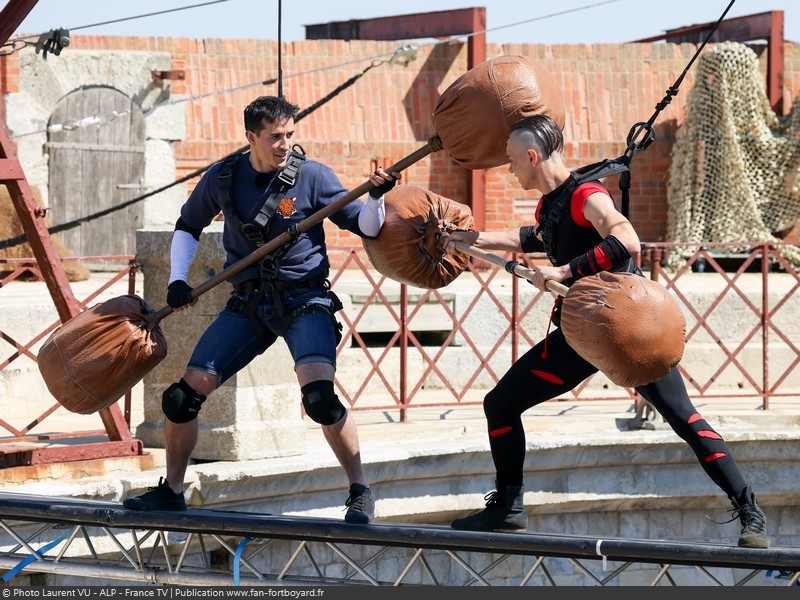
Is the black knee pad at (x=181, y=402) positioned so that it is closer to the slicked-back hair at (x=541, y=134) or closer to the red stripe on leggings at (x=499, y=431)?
the red stripe on leggings at (x=499, y=431)

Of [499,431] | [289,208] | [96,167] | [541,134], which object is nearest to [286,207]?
[289,208]

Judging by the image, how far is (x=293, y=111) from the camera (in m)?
6.14

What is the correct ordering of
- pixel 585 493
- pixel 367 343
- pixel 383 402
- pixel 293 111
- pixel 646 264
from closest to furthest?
pixel 293 111 < pixel 585 493 < pixel 383 402 < pixel 367 343 < pixel 646 264

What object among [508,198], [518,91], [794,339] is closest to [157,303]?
[518,91]

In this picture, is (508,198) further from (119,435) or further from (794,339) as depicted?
(119,435)

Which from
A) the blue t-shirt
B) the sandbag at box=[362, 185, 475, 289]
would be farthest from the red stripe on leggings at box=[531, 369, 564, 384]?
the blue t-shirt

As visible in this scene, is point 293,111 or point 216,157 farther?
point 216,157

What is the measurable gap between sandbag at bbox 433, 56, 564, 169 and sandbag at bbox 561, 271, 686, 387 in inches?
33.3

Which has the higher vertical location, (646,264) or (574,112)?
(574,112)

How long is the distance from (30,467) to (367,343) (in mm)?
4909

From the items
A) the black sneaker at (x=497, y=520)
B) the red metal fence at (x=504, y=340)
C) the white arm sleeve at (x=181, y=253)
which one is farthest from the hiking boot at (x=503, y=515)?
the red metal fence at (x=504, y=340)

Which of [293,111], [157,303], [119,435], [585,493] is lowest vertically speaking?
[585,493]

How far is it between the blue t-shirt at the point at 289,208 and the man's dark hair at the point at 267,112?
0.82ft

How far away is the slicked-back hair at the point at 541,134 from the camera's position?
18.8 feet
